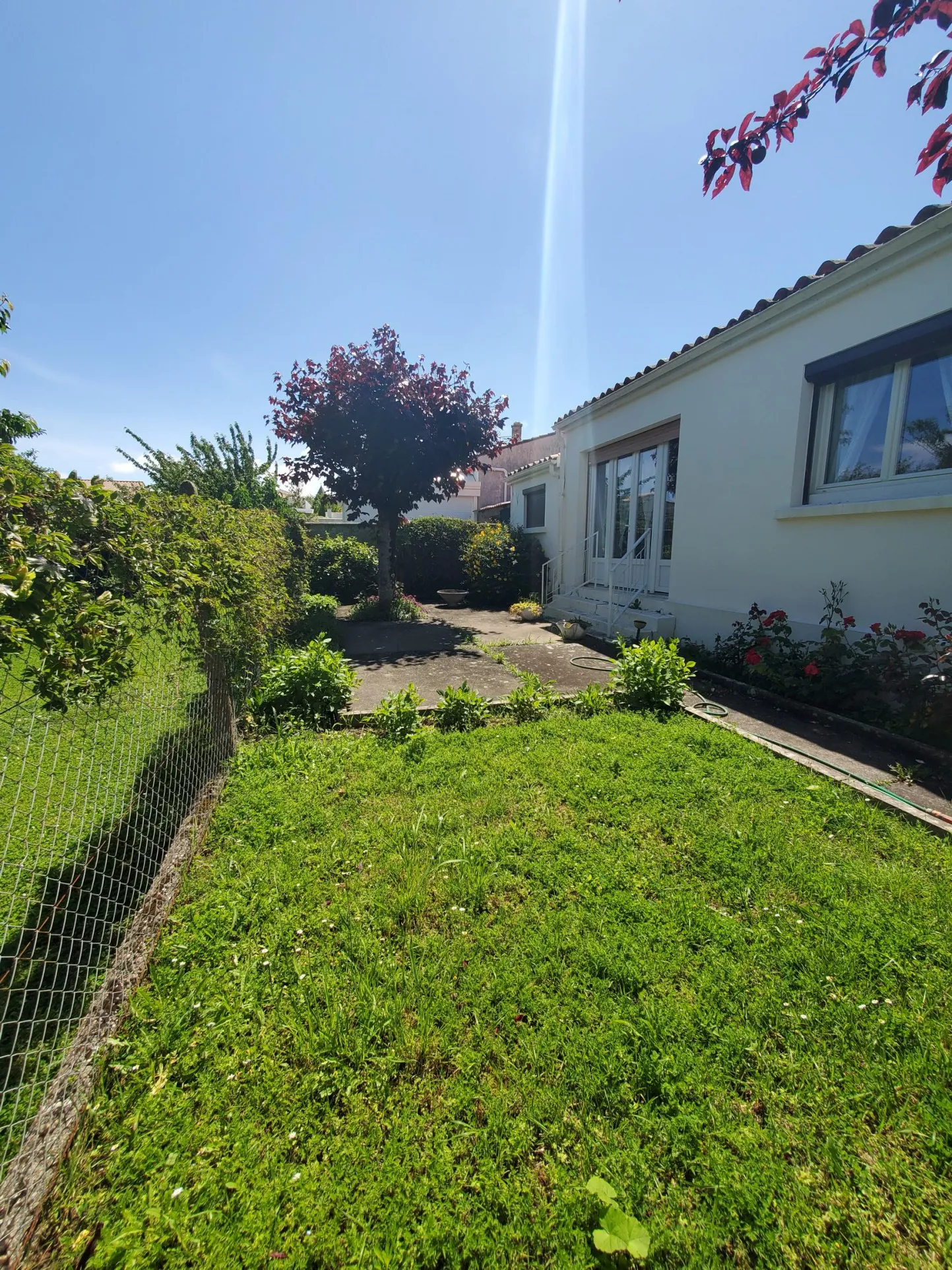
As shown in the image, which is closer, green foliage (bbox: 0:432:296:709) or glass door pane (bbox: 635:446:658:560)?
green foliage (bbox: 0:432:296:709)

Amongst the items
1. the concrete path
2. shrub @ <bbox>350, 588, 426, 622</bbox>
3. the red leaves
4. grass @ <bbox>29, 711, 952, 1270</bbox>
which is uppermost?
the red leaves

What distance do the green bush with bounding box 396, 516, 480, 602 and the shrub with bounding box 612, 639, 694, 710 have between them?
993 centimetres

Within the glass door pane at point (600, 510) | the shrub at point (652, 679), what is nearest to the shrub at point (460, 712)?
the shrub at point (652, 679)

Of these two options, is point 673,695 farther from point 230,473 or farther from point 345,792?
point 230,473

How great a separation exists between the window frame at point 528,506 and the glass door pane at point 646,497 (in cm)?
411

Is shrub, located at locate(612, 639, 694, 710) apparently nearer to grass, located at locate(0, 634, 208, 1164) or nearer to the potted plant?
grass, located at locate(0, 634, 208, 1164)

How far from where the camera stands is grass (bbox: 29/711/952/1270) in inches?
48.7

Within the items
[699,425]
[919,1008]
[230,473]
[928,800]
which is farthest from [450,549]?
[919,1008]

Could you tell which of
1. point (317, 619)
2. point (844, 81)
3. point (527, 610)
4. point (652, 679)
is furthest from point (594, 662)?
point (844, 81)

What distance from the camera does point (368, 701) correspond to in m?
5.31

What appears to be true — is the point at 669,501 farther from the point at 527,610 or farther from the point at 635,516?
the point at 527,610

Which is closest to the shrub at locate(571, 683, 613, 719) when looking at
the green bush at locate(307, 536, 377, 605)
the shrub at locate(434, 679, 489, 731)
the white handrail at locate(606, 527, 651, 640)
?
the shrub at locate(434, 679, 489, 731)

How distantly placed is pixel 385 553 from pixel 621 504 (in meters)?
5.20

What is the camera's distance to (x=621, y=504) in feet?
30.6
